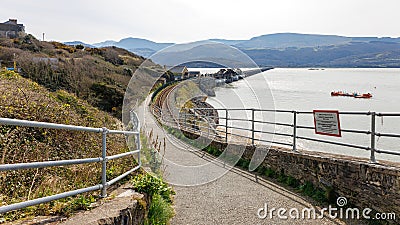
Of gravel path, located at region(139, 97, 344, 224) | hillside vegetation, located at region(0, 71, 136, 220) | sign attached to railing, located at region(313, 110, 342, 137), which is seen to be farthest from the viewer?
sign attached to railing, located at region(313, 110, 342, 137)

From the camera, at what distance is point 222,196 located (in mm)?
6105

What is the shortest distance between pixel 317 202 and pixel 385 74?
11170cm

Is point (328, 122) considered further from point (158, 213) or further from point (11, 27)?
point (11, 27)

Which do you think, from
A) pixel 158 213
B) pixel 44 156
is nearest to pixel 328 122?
pixel 158 213

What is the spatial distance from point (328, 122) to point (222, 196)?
8.79 feet

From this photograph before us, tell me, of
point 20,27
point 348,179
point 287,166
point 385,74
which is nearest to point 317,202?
point 348,179

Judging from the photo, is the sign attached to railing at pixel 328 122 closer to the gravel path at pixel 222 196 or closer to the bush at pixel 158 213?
the gravel path at pixel 222 196

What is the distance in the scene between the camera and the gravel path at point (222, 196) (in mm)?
5012

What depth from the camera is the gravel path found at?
5.01m

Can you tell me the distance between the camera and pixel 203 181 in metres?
7.20

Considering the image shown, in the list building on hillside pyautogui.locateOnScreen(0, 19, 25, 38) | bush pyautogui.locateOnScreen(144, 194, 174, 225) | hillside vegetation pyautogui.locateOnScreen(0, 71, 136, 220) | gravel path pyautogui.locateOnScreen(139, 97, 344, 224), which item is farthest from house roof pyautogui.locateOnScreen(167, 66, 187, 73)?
building on hillside pyautogui.locateOnScreen(0, 19, 25, 38)

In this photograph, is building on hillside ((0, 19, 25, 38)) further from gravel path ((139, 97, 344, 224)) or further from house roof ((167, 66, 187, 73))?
gravel path ((139, 97, 344, 224))

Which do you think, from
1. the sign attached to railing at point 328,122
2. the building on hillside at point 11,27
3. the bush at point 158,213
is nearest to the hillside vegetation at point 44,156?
the bush at point 158,213

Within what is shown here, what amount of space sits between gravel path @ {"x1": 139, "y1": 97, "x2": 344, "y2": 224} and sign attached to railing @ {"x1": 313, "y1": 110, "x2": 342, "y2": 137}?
1516 mm
